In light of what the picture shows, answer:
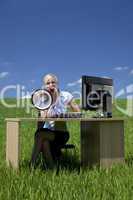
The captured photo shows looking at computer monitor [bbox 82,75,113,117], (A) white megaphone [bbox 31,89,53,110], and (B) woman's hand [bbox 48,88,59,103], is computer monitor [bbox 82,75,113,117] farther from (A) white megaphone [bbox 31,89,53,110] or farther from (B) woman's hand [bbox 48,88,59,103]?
(A) white megaphone [bbox 31,89,53,110]

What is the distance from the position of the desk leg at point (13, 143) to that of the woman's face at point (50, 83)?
0.65 m

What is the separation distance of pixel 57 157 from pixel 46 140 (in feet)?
1.84

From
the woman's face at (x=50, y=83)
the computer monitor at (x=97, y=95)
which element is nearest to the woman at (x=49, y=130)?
the woman's face at (x=50, y=83)

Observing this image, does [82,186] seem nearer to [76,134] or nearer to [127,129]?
[76,134]

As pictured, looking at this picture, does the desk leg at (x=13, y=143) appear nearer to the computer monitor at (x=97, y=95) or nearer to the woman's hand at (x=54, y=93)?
the woman's hand at (x=54, y=93)

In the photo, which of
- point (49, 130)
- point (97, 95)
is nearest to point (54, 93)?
point (49, 130)

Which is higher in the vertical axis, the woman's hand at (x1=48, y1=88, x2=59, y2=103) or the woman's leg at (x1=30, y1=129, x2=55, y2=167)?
the woman's hand at (x1=48, y1=88, x2=59, y2=103)

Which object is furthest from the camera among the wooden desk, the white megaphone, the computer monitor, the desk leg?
the computer monitor

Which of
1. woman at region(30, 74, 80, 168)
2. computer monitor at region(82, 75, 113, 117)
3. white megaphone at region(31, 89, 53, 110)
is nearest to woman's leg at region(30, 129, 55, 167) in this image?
woman at region(30, 74, 80, 168)

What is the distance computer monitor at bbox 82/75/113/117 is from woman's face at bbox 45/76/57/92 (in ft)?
1.42

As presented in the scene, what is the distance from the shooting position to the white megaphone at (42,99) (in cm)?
582

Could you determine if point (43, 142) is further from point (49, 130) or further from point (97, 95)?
point (97, 95)

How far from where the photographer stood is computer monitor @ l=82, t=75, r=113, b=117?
6.27m

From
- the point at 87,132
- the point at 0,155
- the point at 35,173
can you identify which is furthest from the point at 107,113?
the point at 0,155
